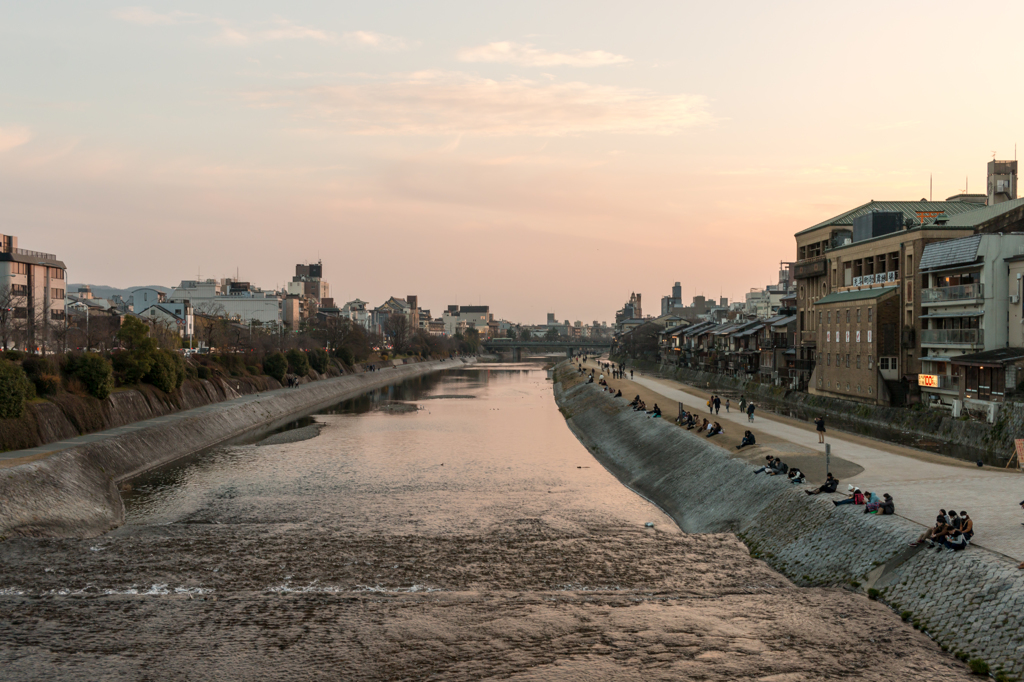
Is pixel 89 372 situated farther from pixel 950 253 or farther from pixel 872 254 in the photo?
pixel 872 254

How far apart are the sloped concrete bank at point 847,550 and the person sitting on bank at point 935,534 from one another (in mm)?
329

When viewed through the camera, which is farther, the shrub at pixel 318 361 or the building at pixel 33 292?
the shrub at pixel 318 361

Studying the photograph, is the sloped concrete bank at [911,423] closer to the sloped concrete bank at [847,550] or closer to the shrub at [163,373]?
the sloped concrete bank at [847,550]

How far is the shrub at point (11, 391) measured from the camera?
37.6 metres

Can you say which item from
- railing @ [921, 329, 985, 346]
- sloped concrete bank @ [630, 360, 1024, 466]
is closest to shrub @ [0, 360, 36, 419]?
sloped concrete bank @ [630, 360, 1024, 466]

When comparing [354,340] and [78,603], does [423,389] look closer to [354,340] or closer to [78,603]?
[354,340]

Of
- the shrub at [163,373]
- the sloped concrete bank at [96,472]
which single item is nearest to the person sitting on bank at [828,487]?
the sloped concrete bank at [96,472]

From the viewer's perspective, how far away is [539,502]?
36656 millimetres

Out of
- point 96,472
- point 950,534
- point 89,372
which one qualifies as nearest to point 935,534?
point 950,534

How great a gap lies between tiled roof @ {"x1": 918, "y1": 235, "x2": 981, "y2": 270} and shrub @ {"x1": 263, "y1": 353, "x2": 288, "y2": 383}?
232 ft

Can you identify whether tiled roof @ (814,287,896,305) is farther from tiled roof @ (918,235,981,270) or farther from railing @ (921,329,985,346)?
railing @ (921,329,985,346)

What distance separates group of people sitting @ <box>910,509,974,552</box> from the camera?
20.9 metres

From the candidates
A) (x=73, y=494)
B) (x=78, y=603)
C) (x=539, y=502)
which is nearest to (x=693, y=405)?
(x=539, y=502)

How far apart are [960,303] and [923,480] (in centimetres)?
2546
